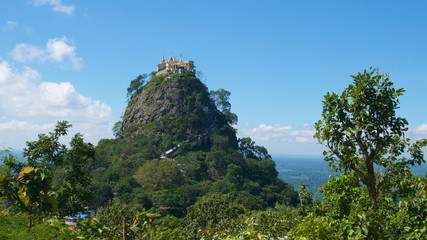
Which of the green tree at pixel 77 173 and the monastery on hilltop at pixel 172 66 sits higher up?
the monastery on hilltop at pixel 172 66

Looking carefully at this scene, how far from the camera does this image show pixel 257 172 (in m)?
68.2

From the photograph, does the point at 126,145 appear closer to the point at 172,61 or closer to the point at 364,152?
the point at 172,61

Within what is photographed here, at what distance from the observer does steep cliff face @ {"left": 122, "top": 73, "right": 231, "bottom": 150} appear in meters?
71.4

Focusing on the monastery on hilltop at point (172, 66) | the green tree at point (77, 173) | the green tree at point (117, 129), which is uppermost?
the monastery on hilltop at point (172, 66)

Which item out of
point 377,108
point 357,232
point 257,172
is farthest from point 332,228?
point 257,172

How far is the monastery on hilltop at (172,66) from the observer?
80175mm

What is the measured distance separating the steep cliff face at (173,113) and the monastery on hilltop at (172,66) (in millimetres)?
2715

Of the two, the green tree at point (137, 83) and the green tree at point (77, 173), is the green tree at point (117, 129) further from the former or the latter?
the green tree at point (77, 173)

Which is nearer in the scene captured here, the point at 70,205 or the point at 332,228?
the point at 332,228

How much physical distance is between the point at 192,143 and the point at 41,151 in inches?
2411

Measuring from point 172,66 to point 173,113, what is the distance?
11.2 m

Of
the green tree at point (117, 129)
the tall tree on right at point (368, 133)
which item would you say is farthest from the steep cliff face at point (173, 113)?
the tall tree on right at point (368, 133)

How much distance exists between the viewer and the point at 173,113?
2901 inches

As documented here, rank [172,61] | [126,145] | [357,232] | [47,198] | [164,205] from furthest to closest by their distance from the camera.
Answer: [172,61] → [126,145] → [164,205] → [357,232] → [47,198]
